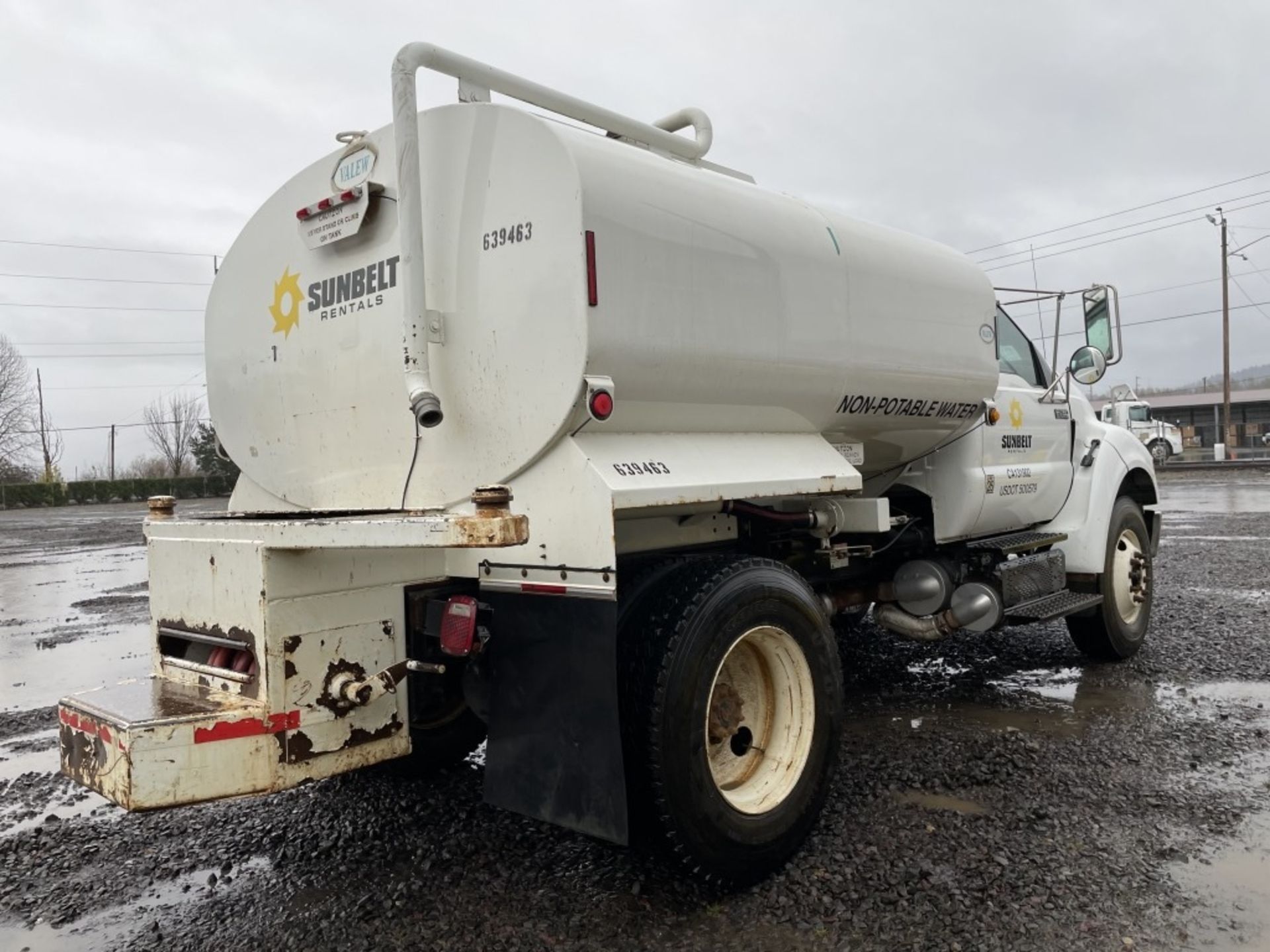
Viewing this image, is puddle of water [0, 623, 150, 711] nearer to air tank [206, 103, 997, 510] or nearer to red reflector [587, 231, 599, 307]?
air tank [206, 103, 997, 510]

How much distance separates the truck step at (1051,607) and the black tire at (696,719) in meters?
2.38

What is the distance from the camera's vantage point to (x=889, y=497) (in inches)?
216

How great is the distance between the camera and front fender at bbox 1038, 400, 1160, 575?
6.05m

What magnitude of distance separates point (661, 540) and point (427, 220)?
1.47 metres

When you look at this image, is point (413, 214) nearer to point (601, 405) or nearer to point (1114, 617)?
point (601, 405)

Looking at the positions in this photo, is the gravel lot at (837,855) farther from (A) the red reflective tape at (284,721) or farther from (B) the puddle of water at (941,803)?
(A) the red reflective tape at (284,721)

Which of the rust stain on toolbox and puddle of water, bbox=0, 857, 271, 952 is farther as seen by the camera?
puddle of water, bbox=0, 857, 271, 952

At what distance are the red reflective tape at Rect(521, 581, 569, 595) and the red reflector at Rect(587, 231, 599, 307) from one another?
36.3 inches

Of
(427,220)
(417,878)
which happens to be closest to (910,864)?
(417,878)

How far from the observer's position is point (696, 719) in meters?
3.04

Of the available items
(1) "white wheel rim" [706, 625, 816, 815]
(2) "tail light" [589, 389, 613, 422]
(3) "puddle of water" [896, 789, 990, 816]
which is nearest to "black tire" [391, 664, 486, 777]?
(1) "white wheel rim" [706, 625, 816, 815]

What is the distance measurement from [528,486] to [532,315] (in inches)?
22.7

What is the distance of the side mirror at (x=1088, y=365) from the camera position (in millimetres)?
5691

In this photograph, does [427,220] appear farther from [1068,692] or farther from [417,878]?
[1068,692]
